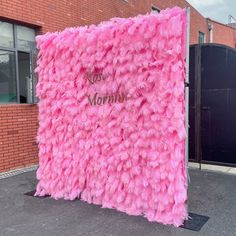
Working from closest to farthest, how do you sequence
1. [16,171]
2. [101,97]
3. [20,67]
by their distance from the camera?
[101,97], [16,171], [20,67]

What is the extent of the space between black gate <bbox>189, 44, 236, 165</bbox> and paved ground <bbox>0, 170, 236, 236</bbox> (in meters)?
0.96

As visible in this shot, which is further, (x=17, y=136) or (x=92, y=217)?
(x=17, y=136)

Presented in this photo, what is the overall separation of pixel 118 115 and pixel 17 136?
2959 millimetres

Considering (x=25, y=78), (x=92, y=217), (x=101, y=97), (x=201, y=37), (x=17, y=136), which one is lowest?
(x=92, y=217)

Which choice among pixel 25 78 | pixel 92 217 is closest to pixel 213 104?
pixel 92 217

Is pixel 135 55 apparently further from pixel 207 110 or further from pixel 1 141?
pixel 1 141

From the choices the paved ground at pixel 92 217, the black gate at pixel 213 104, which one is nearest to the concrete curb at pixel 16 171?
the paved ground at pixel 92 217

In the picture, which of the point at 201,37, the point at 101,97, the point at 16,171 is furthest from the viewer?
the point at 201,37

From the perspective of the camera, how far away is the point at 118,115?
13.5ft

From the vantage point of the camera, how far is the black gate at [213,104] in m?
5.93

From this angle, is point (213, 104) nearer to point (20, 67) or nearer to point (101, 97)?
point (101, 97)

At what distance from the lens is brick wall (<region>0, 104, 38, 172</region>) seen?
605cm

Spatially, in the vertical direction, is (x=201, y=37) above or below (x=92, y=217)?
above

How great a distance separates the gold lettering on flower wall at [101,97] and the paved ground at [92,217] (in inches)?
56.2
